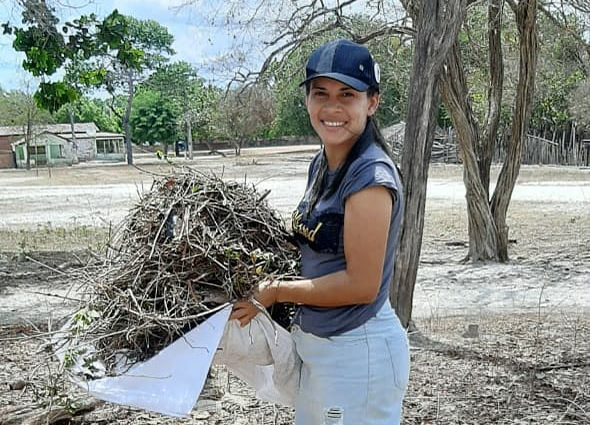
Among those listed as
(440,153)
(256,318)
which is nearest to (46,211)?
(256,318)

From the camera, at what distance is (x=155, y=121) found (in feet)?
177

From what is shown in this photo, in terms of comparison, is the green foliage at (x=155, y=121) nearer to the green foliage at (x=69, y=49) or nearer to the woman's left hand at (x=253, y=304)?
the green foliage at (x=69, y=49)

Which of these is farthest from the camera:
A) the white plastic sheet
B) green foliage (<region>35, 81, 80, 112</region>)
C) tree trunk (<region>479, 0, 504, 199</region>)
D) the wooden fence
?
the wooden fence

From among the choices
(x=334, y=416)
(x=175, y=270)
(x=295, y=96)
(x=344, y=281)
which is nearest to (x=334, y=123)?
(x=344, y=281)

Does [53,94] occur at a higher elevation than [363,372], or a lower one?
higher

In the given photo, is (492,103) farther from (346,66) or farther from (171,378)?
(171,378)

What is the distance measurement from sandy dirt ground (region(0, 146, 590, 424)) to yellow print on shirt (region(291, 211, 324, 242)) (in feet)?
1.58

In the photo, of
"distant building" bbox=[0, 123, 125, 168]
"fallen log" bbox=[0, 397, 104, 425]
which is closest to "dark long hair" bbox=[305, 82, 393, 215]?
"fallen log" bbox=[0, 397, 104, 425]

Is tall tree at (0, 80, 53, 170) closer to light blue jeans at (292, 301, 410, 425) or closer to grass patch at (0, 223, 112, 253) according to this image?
grass patch at (0, 223, 112, 253)

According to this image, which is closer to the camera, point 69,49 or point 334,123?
point 334,123

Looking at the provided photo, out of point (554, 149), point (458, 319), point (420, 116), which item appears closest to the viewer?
point (420, 116)

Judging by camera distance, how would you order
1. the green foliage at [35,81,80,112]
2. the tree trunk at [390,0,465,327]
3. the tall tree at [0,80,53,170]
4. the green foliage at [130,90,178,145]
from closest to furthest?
the tree trunk at [390,0,465,327], the green foliage at [35,81,80,112], the tall tree at [0,80,53,170], the green foliage at [130,90,178,145]

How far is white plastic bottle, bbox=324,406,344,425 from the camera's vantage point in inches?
63.6

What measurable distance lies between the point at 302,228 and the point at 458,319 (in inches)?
171
